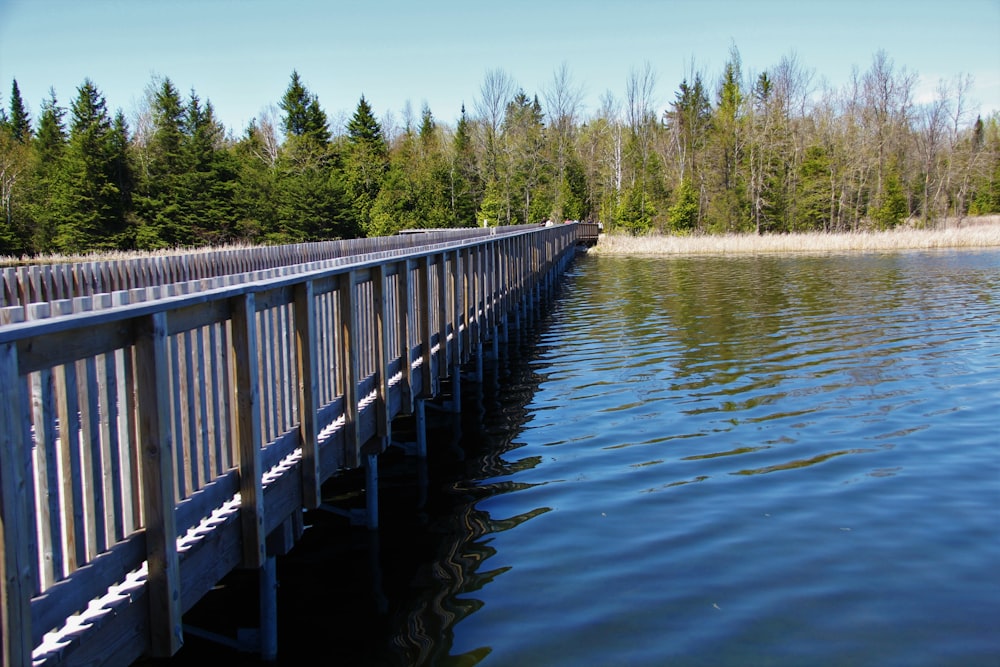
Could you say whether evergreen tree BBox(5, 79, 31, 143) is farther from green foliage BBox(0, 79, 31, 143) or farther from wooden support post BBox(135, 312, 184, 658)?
wooden support post BBox(135, 312, 184, 658)

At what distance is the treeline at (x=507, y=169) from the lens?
5172 cm

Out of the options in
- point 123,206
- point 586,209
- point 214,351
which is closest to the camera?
point 214,351

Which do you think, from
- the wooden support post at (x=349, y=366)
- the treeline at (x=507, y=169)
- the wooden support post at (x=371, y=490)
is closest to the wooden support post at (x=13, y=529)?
the wooden support post at (x=349, y=366)

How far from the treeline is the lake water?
41.5 meters

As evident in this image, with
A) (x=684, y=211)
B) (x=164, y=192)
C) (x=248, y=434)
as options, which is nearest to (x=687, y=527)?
(x=248, y=434)

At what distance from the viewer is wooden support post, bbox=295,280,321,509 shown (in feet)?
18.8

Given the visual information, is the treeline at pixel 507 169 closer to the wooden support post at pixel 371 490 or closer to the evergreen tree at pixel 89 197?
the evergreen tree at pixel 89 197

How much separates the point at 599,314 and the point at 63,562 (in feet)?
69.3

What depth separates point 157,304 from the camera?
12.6ft

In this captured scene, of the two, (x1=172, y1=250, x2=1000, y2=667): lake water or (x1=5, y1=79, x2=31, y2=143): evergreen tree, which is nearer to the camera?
(x1=172, y1=250, x2=1000, y2=667): lake water

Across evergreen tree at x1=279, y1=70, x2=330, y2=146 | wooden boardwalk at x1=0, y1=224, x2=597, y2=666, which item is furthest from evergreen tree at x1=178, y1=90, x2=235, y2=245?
wooden boardwalk at x1=0, y1=224, x2=597, y2=666

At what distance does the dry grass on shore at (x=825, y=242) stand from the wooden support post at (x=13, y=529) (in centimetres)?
4846

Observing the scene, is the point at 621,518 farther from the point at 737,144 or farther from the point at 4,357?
the point at 737,144

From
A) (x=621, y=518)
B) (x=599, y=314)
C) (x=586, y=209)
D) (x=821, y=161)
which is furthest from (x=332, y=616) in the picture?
(x=586, y=209)
